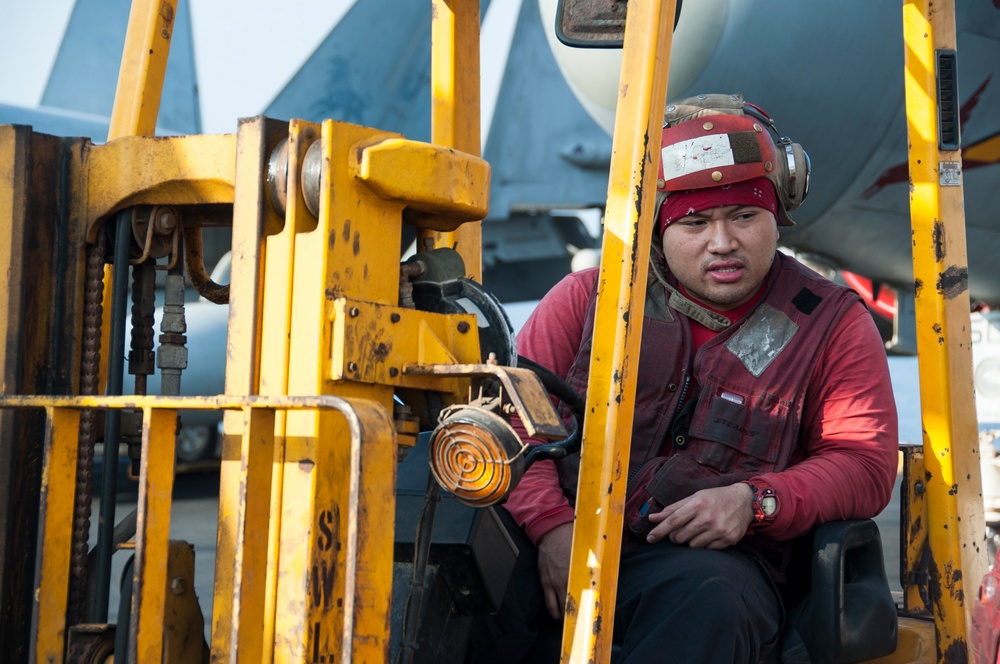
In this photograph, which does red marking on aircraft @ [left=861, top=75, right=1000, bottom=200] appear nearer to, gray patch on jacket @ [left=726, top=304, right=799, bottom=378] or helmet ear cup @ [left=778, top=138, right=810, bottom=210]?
helmet ear cup @ [left=778, top=138, right=810, bottom=210]

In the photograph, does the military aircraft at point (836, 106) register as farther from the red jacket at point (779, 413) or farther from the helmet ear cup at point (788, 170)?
the red jacket at point (779, 413)

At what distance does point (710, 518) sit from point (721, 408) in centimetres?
24

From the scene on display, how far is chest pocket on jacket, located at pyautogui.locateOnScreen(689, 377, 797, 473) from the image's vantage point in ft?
6.92

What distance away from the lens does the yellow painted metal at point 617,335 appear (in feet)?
5.00

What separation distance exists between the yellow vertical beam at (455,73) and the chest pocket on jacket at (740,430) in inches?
22.0

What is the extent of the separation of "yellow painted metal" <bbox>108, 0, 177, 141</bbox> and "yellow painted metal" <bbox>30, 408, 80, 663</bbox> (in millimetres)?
754

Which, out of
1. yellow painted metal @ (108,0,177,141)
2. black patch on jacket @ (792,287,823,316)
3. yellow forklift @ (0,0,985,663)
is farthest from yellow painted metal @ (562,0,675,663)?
yellow painted metal @ (108,0,177,141)

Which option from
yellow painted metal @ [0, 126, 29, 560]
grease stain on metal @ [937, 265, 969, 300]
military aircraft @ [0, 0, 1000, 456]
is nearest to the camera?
yellow painted metal @ [0, 126, 29, 560]

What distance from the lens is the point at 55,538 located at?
162 cm

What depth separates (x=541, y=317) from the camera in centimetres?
235

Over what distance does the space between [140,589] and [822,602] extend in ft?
3.64

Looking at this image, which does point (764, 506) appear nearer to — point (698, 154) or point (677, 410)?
point (677, 410)

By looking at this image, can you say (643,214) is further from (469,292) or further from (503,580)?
(503,580)

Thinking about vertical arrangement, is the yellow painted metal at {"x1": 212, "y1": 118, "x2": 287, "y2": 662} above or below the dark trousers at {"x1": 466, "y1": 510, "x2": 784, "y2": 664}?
above
